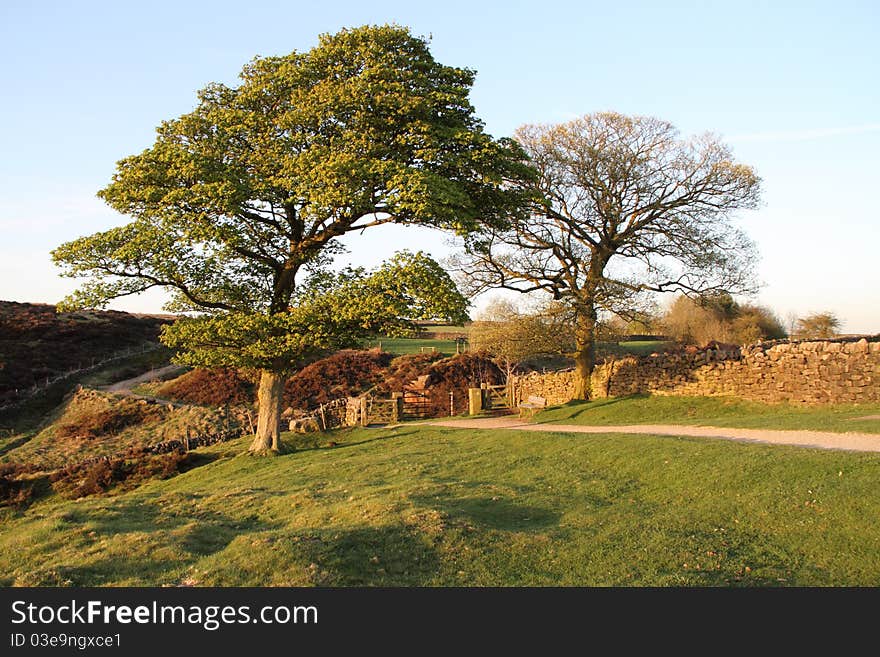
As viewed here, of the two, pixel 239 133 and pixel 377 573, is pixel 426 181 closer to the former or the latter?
pixel 239 133

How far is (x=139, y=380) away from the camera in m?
45.3

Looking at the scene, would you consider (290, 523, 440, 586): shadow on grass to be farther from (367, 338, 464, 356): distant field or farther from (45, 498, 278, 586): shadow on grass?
(367, 338, 464, 356): distant field

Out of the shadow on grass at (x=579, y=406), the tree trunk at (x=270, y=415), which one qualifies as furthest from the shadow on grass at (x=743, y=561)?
the shadow on grass at (x=579, y=406)

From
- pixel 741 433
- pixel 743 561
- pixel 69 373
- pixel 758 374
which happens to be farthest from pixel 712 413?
pixel 69 373

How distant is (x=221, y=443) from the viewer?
28875 mm

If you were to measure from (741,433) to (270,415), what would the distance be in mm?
15104

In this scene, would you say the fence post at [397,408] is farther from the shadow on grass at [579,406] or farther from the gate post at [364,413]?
the shadow on grass at [579,406]

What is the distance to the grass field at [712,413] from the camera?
20.9 meters

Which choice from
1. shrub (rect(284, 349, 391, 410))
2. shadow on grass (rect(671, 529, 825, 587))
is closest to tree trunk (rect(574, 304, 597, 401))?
shrub (rect(284, 349, 391, 410))

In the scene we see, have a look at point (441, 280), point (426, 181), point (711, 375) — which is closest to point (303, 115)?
point (426, 181)

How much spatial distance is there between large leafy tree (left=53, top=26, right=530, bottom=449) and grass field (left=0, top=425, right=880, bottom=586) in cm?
712

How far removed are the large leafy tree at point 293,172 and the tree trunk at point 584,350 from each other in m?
9.46

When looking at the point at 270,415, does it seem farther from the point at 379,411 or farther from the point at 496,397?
the point at 496,397

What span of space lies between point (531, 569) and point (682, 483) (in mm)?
5745
